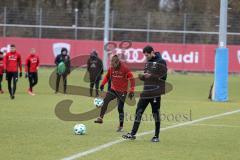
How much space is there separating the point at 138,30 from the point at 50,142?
3107 centimetres

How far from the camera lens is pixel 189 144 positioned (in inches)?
520

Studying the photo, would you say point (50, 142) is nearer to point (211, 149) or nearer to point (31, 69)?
point (211, 149)

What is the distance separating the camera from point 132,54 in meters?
42.7

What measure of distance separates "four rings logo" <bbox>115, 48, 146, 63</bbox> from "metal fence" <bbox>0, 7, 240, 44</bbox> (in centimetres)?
202

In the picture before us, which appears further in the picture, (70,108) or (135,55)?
(135,55)

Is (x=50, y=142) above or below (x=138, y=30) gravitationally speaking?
below

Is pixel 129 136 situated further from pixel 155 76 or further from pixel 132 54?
pixel 132 54

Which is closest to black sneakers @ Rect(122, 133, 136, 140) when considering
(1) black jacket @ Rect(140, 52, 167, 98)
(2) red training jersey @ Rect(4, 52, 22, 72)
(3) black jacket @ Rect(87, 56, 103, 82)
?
(1) black jacket @ Rect(140, 52, 167, 98)

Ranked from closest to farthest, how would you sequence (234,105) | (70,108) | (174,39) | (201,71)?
(70,108) → (234,105) → (201,71) → (174,39)

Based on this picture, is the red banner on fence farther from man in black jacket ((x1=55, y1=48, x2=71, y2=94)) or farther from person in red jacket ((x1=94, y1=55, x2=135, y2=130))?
person in red jacket ((x1=94, y1=55, x2=135, y2=130))

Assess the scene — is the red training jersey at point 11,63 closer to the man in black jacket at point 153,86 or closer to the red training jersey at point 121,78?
the red training jersey at point 121,78

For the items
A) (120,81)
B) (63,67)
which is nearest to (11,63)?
(63,67)

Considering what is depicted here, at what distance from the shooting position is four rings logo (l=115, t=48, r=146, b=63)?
138 ft

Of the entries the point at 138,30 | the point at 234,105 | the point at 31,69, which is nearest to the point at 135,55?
the point at 138,30
